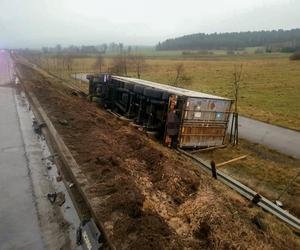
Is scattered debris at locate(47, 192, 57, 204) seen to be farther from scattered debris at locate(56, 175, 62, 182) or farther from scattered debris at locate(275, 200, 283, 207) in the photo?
scattered debris at locate(275, 200, 283, 207)

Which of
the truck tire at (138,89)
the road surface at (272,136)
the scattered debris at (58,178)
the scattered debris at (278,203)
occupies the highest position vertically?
the truck tire at (138,89)

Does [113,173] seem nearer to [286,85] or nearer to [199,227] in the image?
[199,227]

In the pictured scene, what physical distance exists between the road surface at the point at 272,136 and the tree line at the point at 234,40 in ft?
418

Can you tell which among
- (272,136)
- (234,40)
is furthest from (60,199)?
(234,40)

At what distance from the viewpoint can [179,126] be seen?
1350 centimetres

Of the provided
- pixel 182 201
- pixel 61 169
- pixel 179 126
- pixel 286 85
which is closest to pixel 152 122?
pixel 179 126

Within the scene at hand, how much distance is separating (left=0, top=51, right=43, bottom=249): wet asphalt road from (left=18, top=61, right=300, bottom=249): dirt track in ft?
4.91

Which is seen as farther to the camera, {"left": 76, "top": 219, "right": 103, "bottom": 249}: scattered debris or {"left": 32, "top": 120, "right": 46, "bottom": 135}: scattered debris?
{"left": 32, "top": 120, "right": 46, "bottom": 135}: scattered debris

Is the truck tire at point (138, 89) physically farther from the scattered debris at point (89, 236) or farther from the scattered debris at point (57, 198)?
the scattered debris at point (89, 236)

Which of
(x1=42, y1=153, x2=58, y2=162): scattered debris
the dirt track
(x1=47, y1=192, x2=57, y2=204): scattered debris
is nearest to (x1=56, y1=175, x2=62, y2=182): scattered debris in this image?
the dirt track

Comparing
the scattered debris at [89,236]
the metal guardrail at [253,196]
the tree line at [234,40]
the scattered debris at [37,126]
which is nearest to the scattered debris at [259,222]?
the metal guardrail at [253,196]

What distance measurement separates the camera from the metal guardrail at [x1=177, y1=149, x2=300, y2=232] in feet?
26.8

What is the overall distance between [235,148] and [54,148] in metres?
7.37

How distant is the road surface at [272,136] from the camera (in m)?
14.9
